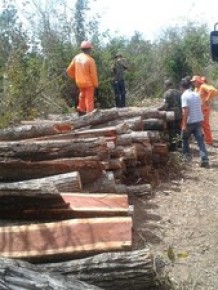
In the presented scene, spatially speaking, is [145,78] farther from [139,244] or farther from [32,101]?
[139,244]

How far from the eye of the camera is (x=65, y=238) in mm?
5133

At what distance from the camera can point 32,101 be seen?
14.9 m

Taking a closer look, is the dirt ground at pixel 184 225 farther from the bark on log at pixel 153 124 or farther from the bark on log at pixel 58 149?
the bark on log at pixel 58 149

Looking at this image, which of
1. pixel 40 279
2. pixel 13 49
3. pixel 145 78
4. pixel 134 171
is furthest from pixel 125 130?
pixel 145 78

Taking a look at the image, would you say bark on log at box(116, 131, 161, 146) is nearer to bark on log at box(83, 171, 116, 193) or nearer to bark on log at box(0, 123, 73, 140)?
bark on log at box(0, 123, 73, 140)

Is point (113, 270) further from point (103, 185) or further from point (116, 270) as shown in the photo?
point (103, 185)

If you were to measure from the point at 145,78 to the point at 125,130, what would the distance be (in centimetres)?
1625

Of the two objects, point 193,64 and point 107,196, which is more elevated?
point 193,64

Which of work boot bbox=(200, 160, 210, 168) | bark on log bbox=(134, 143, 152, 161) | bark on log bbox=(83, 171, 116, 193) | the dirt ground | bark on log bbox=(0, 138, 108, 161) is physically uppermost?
bark on log bbox=(0, 138, 108, 161)

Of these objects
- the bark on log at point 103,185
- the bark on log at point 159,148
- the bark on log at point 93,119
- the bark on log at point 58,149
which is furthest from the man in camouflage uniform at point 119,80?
the bark on log at point 103,185

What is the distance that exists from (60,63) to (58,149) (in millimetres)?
11561

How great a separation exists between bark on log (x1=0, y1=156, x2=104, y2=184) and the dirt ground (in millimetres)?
921

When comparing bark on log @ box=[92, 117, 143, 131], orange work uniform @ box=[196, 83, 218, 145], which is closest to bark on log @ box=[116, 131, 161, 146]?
bark on log @ box=[92, 117, 143, 131]

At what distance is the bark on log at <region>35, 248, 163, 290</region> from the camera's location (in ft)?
15.5
